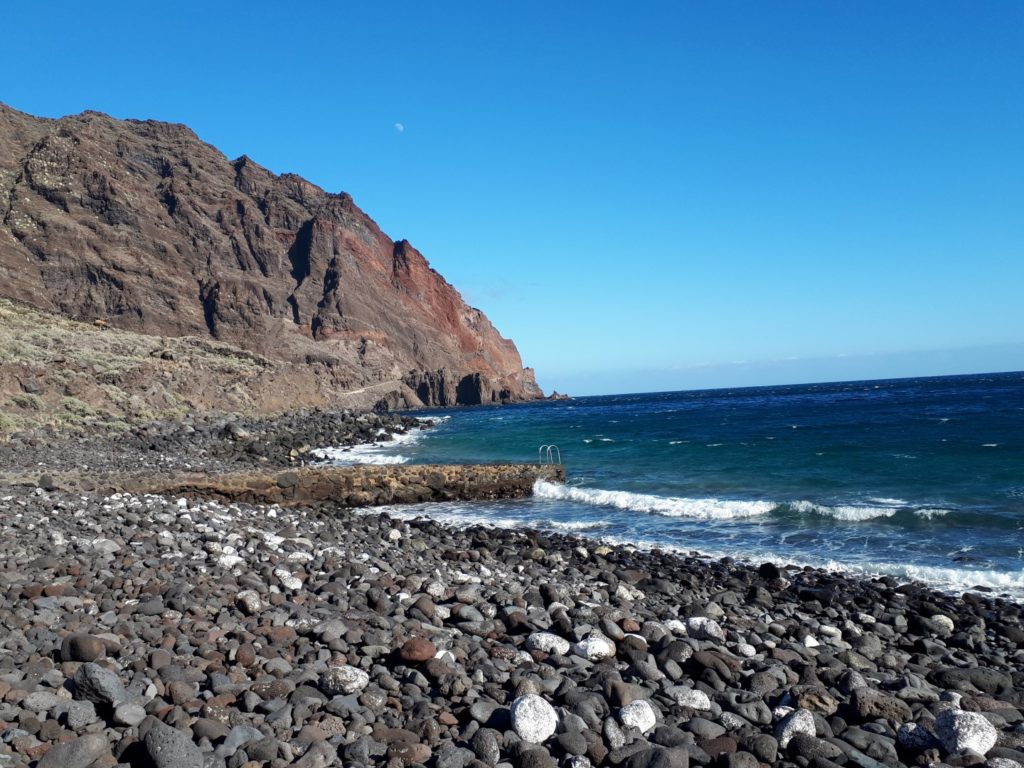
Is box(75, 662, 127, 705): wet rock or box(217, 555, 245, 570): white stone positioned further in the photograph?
box(217, 555, 245, 570): white stone

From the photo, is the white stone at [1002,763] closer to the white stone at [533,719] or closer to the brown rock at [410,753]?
the white stone at [533,719]

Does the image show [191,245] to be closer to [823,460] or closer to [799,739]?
[823,460]

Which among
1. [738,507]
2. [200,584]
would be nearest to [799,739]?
[200,584]

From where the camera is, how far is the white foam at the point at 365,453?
28475 mm

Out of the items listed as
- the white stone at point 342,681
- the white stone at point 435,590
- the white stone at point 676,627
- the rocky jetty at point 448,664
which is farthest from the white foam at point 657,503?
the white stone at point 342,681

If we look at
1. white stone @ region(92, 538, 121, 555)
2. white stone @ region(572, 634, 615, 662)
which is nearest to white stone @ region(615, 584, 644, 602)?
white stone @ region(572, 634, 615, 662)

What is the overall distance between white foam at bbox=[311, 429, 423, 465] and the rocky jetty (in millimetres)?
19130

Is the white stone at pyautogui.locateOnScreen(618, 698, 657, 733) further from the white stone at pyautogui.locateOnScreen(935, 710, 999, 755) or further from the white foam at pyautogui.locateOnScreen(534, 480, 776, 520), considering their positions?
the white foam at pyautogui.locateOnScreen(534, 480, 776, 520)

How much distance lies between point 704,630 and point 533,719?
3089 mm

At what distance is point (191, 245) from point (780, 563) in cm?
10158

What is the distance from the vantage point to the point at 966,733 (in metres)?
4.19

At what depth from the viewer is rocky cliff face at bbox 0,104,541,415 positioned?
78.8 metres

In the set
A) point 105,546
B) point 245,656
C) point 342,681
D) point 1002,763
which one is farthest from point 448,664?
point 105,546

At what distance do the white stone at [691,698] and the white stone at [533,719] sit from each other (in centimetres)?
103
